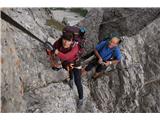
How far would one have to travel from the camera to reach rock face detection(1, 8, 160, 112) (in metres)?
5.83

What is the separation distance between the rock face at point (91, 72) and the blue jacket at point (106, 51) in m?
0.37

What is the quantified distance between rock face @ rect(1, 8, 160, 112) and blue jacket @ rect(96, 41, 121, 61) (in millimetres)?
373

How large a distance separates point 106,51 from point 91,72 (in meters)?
0.76

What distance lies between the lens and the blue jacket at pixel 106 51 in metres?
6.10

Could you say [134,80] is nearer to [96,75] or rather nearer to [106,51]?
[96,75]

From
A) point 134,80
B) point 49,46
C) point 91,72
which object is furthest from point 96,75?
point 49,46

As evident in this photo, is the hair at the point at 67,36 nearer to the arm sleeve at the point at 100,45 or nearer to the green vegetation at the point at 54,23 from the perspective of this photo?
the arm sleeve at the point at 100,45

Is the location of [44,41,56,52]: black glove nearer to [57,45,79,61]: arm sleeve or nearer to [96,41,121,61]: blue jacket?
[57,45,79,61]: arm sleeve

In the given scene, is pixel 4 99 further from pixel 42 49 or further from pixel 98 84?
pixel 98 84

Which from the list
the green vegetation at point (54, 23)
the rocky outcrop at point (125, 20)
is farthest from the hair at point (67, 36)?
the rocky outcrop at point (125, 20)

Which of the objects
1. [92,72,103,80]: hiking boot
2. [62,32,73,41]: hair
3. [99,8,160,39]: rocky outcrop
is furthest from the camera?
[99,8,160,39]: rocky outcrop

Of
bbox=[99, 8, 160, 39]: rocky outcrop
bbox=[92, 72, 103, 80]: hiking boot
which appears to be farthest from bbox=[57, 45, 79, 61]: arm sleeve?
bbox=[99, 8, 160, 39]: rocky outcrop

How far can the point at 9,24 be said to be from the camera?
5.50m
